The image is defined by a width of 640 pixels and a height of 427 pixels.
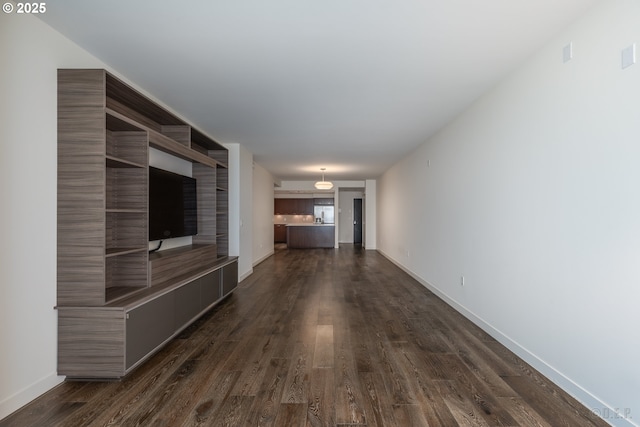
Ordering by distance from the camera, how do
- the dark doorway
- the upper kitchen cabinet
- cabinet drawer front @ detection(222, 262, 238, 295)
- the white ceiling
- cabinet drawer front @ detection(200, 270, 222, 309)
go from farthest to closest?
the dark doorway → the upper kitchen cabinet → cabinet drawer front @ detection(222, 262, 238, 295) → cabinet drawer front @ detection(200, 270, 222, 309) → the white ceiling

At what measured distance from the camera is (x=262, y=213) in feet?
27.7

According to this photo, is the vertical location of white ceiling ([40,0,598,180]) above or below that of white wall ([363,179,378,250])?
above

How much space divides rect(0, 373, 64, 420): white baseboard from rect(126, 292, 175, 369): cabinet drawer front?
0.51 metres

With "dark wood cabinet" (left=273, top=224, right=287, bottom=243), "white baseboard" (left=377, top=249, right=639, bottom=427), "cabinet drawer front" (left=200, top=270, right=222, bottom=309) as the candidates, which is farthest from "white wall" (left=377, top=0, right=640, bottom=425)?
"dark wood cabinet" (left=273, top=224, right=287, bottom=243)

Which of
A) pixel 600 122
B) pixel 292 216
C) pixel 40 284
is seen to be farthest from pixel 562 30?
pixel 292 216

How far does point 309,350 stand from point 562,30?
128 inches

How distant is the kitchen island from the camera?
11.8m

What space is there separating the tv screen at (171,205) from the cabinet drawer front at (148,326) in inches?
28.7

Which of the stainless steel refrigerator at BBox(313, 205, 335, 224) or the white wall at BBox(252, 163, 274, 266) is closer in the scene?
the white wall at BBox(252, 163, 274, 266)

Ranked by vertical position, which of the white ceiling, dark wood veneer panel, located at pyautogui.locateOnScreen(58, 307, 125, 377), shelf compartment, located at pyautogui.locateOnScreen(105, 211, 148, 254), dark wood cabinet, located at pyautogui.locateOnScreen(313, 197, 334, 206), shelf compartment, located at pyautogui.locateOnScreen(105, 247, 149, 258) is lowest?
dark wood veneer panel, located at pyautogui.locateOnScreen(58, 307, 125, 377)

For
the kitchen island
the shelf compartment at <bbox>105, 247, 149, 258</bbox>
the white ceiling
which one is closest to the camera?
the white ceiling

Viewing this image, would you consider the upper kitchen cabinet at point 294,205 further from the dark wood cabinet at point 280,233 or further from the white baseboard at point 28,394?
the white baseboard at point 28,394

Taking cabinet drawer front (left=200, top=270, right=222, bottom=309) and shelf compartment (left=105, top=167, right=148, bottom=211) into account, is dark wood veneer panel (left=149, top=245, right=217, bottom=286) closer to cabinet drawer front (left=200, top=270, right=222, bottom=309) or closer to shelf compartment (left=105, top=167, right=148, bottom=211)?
cabinet drawer front (left=200, top=270, right=222, bottom=309)

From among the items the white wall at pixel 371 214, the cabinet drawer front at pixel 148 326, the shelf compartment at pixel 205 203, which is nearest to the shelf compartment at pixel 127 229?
the cabinet drawer front at pixel 148 326
